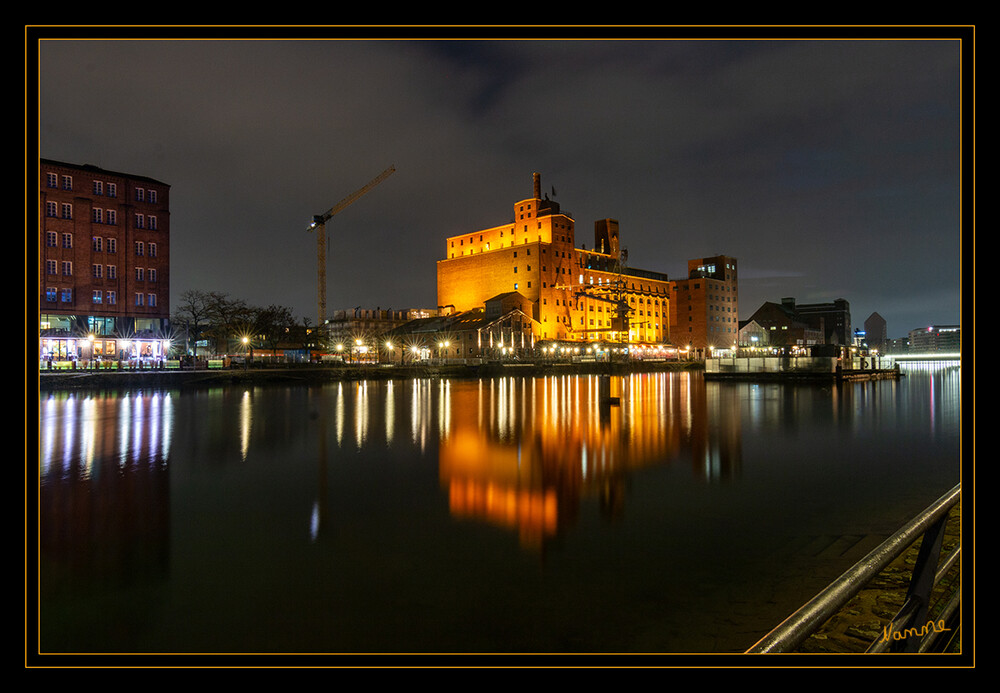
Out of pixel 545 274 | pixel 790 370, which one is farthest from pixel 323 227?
pixel 790 370

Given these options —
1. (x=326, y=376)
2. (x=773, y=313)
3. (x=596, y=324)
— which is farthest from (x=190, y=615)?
(x=773, y=313)

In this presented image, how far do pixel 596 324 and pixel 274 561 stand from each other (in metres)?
97.8

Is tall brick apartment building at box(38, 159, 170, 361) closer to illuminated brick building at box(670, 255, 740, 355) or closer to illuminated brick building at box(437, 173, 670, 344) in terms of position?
illuminated brick building at box(437, 173, 670, 344)

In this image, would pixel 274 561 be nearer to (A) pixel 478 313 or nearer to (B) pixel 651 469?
(B) pixel 651 469

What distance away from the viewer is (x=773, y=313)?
125562 millimetres

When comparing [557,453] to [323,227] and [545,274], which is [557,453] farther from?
[323,227]

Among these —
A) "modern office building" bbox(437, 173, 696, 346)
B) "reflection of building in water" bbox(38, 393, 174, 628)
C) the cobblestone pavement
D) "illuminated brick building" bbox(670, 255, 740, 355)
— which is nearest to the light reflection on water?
"reflection of building in water" bbox(38, 393, 174, 628)

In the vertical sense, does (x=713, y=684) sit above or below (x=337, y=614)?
above

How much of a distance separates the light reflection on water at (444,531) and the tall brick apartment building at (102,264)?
3759 cm

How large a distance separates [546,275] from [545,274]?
0.27m

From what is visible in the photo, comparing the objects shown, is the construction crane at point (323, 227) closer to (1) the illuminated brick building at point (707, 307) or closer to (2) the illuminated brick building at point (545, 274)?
(2) the illuminated brick building at point (545, 274)

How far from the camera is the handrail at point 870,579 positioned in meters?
1.73

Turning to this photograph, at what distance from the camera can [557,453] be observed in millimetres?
12781
